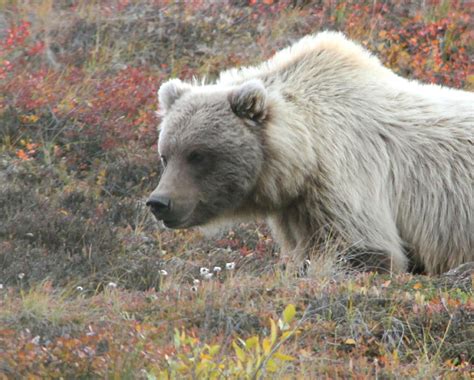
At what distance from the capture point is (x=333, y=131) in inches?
280

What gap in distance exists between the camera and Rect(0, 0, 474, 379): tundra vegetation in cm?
469

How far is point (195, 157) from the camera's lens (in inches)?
278

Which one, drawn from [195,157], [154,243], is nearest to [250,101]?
[195,157]

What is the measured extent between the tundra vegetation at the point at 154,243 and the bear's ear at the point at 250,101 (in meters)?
0.99

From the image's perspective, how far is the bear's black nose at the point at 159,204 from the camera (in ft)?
22.2

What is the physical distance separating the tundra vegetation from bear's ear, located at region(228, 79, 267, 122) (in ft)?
3.26

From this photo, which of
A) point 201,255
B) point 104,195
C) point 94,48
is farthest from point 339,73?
point 94,48

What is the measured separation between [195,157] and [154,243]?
5.86 feet

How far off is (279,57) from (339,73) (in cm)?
51

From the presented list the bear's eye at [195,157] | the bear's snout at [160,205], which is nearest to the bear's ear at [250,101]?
the bear's eye at [195,157]

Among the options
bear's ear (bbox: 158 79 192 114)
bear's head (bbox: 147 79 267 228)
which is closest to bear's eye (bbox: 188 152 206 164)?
bear's head (bbox: 147 79 267 228)

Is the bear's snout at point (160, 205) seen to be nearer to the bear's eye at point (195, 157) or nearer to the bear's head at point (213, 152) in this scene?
the bear's head at point (213, 152)

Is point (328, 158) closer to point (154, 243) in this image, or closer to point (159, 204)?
point (159, 204)

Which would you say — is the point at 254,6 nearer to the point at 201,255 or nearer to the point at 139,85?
the point at 139,85
